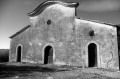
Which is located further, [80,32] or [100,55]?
[80,32]

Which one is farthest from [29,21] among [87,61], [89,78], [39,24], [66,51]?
[89,78]

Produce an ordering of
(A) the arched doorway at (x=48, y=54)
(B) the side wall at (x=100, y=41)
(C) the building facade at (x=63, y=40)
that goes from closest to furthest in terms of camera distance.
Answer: (B) the side wall at (x=100, y=41) → (C) the building facade at (x=63, y=40) → (A) the arched doorway at (x=48, y=54)

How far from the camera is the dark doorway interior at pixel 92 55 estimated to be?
1270 cm

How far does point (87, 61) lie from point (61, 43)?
3326 mm

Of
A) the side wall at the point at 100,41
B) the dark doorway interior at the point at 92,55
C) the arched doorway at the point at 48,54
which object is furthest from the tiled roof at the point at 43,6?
the dark doorway interior at the point at 92,55

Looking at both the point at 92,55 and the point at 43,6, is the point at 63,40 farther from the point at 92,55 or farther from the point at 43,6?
the point at 43,6

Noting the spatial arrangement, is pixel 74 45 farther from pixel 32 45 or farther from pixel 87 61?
pixel 32 45

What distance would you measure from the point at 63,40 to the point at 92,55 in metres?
3.35

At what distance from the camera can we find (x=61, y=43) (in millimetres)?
14172

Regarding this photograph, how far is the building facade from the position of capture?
39.3 feet

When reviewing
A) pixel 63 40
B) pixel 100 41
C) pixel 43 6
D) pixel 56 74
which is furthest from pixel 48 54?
pixel 56 74

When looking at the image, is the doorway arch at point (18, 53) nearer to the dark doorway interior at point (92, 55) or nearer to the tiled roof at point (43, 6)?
the tiled roof at point (43, 6)

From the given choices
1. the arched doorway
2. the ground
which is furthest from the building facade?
the ground

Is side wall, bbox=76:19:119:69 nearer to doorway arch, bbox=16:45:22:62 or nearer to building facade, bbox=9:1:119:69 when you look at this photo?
building facade, bbox=9:1:119:69
